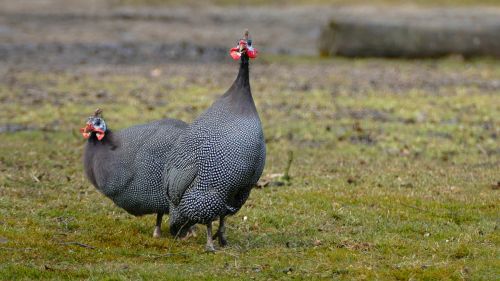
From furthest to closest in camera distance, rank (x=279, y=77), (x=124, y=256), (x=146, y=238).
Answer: (x=279, y=77), (x=146, y=238), (x=124, y=256)

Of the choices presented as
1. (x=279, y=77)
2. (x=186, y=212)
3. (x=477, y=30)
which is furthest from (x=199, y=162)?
(x=477, y=30)

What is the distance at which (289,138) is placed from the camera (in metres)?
13.2

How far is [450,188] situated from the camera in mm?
10281

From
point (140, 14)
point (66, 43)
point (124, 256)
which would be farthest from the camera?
point (140, 14)

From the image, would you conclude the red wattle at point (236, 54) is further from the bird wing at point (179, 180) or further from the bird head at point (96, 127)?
the bird head at point (96, 127)

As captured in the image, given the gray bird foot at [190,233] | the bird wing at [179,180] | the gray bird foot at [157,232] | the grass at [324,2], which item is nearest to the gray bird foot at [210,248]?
the bird wing at [179,180]

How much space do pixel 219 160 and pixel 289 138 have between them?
230 inches

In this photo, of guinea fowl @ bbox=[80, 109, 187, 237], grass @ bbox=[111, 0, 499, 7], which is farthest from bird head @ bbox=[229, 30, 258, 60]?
grass @ bbox=[111, 0, 499, 7]

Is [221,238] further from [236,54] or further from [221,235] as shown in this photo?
[236,54]

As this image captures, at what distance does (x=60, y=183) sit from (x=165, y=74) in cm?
870

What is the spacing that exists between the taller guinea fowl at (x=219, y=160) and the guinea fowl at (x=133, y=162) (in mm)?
291

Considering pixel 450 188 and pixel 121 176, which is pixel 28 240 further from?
pixel 450 188

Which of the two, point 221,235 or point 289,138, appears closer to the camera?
point 221,235

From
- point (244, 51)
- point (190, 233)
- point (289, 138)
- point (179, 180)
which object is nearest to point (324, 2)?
point (289, 138)
